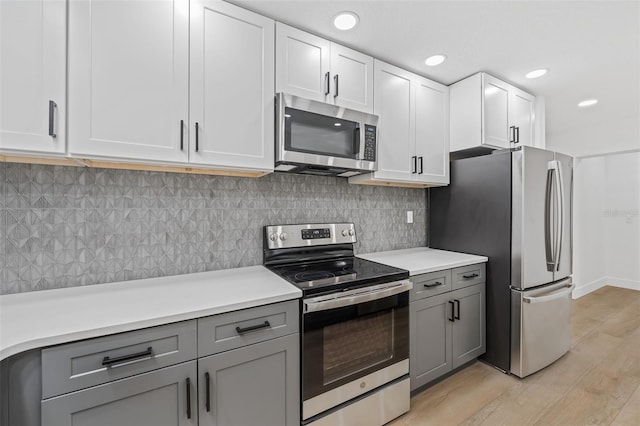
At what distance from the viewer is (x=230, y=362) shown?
1.25 metres

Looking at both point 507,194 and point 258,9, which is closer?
point 258,9

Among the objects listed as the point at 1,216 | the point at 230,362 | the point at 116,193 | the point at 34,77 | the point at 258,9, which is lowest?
the point at 230,362

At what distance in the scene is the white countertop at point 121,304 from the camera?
3.21ft

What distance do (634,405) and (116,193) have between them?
347 centimetres

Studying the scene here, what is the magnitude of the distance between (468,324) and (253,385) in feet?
5.65

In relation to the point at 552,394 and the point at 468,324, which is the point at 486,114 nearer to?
the point at 468,324

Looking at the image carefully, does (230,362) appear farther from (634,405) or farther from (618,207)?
(618,207)

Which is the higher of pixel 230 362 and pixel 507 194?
pixel 507 194

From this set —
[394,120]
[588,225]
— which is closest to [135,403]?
[394,120]

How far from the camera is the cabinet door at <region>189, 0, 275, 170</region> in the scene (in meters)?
1.48

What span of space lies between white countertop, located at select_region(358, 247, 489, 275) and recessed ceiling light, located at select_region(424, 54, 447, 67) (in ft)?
5.05

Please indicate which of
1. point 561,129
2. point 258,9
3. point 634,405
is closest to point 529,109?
point 561,129

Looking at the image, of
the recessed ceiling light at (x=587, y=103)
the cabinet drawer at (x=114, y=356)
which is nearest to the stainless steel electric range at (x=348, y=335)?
the cabinet drawer at (x=114, y=356)

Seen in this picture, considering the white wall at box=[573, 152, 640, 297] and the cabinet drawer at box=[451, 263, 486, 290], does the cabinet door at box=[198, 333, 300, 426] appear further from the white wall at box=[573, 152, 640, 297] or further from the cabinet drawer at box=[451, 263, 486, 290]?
the white wall at box=[573, 152, 640, 297]
